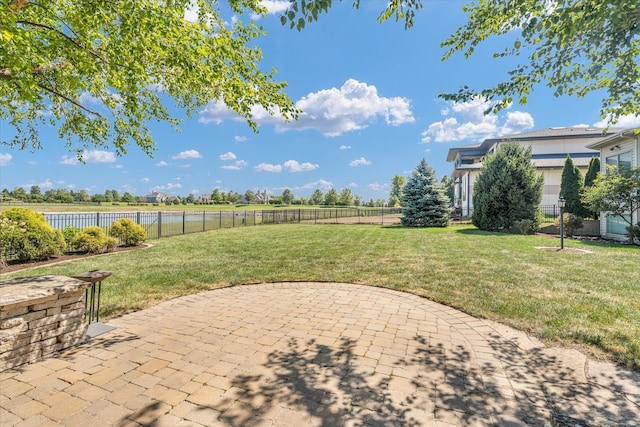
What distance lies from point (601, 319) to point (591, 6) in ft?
12.2

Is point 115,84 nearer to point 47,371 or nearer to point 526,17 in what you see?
point 47,371

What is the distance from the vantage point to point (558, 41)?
3039mm

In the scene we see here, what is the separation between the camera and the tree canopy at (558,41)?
8.52ft

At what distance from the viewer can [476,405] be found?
7.51ft

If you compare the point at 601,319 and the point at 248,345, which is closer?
the point at 248,345

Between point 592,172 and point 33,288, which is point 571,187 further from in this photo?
point 33,288

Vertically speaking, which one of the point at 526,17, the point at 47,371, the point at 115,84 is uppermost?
the point at 526,17

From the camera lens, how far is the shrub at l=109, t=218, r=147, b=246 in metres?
10.6

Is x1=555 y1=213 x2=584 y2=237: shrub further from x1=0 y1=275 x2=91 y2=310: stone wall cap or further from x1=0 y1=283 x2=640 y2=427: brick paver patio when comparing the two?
x1=0 y1=275 x2=91 y2=310: stone wall cap

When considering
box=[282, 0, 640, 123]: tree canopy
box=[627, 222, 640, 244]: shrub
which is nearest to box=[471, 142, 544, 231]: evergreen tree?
box=[627, 222, 640, 244]: shrub

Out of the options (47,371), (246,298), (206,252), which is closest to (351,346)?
(246,298)

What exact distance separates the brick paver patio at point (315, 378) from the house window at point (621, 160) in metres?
13.2

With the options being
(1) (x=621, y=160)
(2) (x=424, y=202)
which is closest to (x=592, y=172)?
(1) (x=621, y=160)

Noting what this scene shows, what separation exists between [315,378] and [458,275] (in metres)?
4.75
